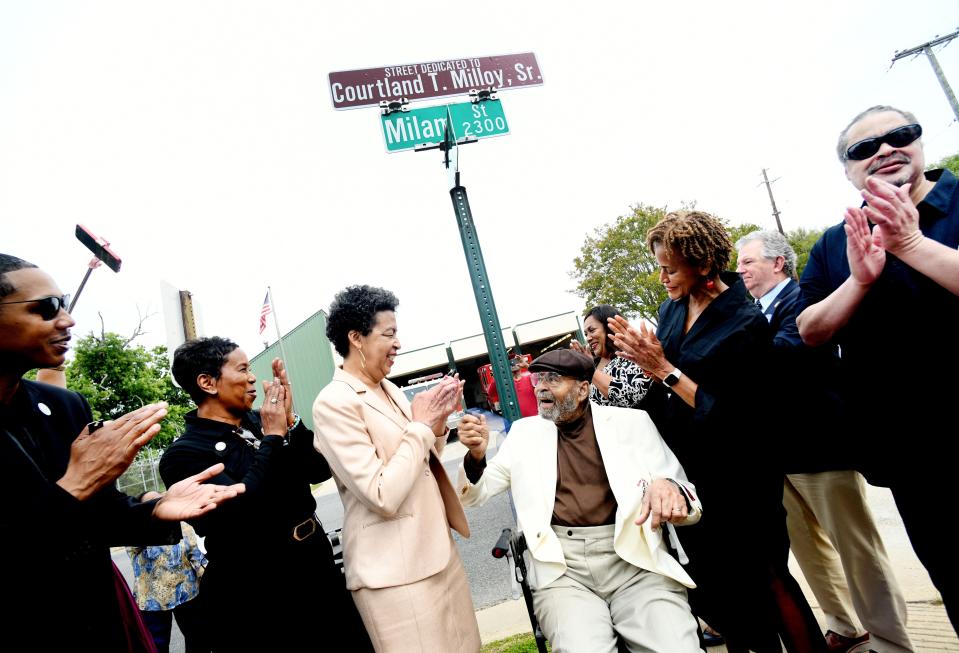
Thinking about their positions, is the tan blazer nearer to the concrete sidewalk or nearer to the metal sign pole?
the metal sign pole

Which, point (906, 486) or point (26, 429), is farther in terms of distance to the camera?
point (906, 486)

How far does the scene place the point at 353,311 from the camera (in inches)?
90.0

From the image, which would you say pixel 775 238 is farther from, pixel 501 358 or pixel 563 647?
pixel 563 647

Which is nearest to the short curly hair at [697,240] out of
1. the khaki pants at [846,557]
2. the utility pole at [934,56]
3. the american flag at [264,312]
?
the khaki pants at [846,557]

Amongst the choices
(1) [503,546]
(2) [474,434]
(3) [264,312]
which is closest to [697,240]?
(2) [474,434]

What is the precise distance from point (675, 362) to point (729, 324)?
1.17 feet

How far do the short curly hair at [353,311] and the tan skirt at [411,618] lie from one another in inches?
42.7

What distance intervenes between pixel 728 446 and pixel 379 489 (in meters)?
1.64

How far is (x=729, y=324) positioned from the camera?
90.6 inches

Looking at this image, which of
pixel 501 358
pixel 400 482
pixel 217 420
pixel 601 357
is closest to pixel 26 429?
pixel 217 420

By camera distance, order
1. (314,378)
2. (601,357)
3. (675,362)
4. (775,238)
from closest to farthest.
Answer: (675,362) < (775,238) < (601,357) < (314,378)

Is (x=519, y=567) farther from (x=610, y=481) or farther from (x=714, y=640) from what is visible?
(x=714, y=640)

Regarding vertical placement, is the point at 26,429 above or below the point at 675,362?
above

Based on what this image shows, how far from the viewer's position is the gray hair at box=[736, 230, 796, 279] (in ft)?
9.87
